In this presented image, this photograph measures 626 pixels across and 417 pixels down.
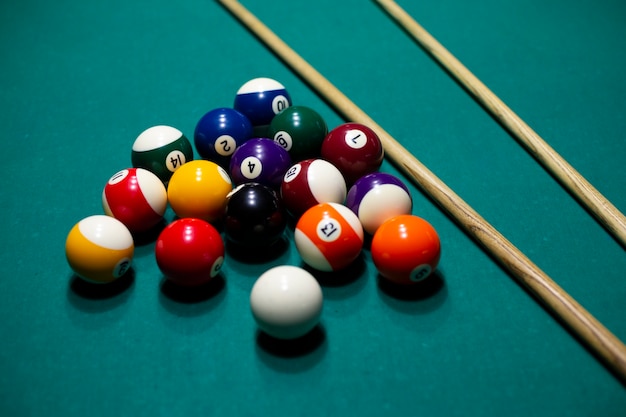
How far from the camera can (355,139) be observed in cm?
335

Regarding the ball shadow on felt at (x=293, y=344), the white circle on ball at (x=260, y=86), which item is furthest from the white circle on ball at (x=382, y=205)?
the white circle on ball at (x=260, y=86)

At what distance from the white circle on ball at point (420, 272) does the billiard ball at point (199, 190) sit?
41.9 inches

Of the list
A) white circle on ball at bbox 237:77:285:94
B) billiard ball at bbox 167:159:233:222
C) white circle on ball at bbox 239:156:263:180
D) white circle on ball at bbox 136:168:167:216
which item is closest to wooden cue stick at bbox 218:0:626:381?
white circle on ball at bbox 237:77:285:94

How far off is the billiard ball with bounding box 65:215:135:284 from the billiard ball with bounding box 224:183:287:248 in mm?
525

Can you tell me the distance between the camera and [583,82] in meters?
4.46

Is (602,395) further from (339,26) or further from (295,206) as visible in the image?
(339,26)

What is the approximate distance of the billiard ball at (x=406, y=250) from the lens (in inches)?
109

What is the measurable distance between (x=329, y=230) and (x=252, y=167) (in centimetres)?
65

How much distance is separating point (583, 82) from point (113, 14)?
4009 mm

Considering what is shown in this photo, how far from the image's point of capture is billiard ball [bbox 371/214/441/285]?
2777mm

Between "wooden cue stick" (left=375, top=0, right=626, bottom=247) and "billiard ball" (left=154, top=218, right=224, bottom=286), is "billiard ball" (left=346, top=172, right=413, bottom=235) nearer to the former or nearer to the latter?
"billiard ball" (left=154, top=218, right=224, bottom=286)

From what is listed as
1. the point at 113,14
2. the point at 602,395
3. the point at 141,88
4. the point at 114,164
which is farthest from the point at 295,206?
the point at 113,14

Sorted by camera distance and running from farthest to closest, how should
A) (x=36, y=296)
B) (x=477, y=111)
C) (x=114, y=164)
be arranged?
(x=477, y=111)
(x=114, y=164)
(x=36, y=296)

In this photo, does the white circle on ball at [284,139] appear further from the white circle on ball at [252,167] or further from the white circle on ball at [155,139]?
the white circle on ball at [155,139]
